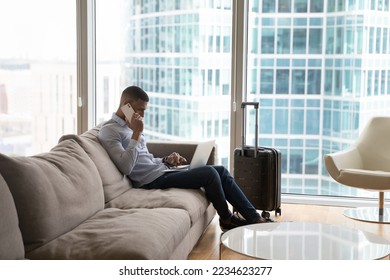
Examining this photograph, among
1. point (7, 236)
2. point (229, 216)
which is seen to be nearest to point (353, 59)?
point (229, 216)

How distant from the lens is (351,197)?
5699 mm

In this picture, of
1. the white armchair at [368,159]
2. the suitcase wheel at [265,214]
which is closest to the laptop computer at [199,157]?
the suitcase wheel at [265,214]

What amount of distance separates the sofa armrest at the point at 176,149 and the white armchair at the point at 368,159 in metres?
0.92

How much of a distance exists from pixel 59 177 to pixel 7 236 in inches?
27.8

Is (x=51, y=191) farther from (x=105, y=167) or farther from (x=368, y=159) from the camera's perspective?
(x=368, y=159)

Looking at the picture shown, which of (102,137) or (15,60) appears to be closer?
(102,137)

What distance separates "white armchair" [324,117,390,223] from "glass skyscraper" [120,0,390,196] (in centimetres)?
36

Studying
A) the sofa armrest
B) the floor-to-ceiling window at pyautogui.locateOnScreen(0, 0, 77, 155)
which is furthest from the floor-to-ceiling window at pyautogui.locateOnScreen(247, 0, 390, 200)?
the floor-to-ceiling window at pyautogui.locateOnScreen(0, 0, 77, 155)

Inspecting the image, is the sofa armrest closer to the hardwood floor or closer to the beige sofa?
the hardwood floor

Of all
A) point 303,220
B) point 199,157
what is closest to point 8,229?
point 199,157

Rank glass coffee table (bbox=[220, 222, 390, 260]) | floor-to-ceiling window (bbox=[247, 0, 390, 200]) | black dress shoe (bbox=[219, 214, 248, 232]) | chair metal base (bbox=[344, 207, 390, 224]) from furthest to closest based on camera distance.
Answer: floor-to-ceiling window (bbox=[247, 0, 390, 200])
chair metal base (bbox=[344, 207, 390, 224])
black dress shoe (bbox=[219, 214, 248, 232])
glass coffee table (bbox=[220, 222, 390, 260])

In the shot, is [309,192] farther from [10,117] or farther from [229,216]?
[10,117]

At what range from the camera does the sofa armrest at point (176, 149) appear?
191 inches

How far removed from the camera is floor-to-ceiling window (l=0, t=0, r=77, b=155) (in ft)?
18.7
